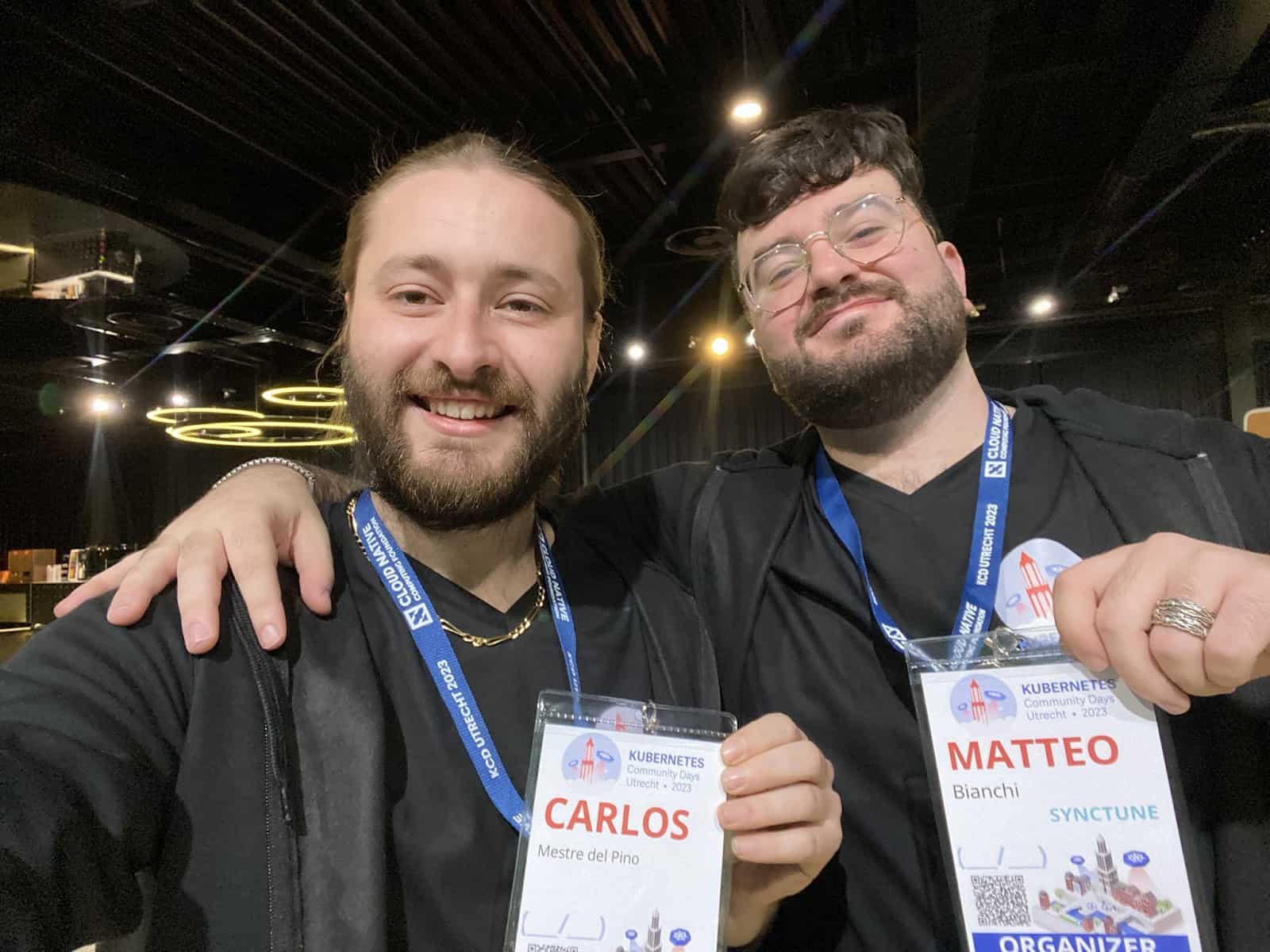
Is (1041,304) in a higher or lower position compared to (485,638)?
higher

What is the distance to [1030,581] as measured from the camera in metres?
1.18

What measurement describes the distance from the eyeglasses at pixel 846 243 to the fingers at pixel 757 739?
2.85 ft

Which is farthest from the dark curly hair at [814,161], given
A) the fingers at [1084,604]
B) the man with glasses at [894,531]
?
the fingers at [1084,604]

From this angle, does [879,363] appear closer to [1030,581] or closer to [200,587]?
[1030,581]

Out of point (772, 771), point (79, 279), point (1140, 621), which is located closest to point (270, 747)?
point (772, 771)

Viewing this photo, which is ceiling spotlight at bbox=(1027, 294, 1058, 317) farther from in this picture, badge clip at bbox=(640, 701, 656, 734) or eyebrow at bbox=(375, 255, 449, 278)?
badge clip at bbox=(640, 701, 656, 734)

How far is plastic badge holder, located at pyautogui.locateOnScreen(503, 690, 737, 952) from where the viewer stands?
76 centimetres

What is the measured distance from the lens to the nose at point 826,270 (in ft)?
4.60

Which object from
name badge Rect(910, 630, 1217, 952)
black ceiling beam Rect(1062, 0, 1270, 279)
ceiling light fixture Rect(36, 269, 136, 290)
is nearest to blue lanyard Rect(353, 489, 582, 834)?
name badge Rect(910, 630, 1217, 952)

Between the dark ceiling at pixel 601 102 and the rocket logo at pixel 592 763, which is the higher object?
the dark ceiling at pixel 601 102

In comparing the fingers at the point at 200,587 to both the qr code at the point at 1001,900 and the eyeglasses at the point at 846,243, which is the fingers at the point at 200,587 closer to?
the qr code at the point at 1001,900

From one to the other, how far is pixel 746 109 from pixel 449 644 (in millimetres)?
3213

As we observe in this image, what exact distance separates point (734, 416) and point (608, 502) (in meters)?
8.85

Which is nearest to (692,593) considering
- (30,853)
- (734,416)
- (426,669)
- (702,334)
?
(426,669)
